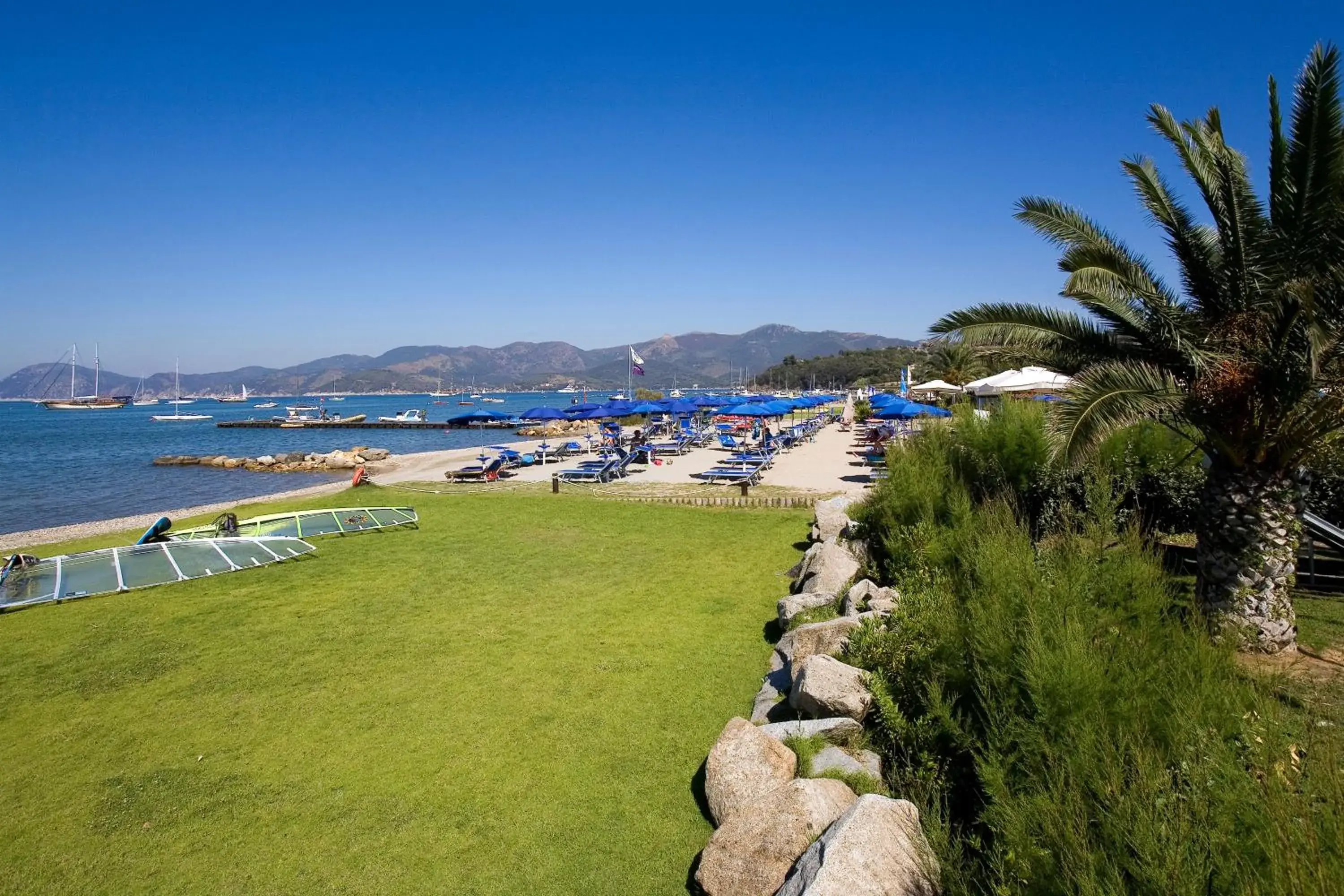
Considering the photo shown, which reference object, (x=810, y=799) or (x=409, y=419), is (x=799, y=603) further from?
(x=409, y=419)

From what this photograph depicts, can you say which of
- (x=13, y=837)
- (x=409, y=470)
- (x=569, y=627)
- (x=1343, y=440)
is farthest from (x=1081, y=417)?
(x=409, y=470)

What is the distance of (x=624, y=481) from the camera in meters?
21.4

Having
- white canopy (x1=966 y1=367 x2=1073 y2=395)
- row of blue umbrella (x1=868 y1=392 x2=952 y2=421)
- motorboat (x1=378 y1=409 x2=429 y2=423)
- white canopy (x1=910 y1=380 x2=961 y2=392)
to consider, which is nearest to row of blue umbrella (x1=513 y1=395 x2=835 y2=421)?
row of blue umbrella (x1=868 y1=392 x2=952 y2=421)

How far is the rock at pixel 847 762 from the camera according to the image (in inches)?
167

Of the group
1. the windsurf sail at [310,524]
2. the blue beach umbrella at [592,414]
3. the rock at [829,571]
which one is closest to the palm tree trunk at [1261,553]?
the rock at [829,571]

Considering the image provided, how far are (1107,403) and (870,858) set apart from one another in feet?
16.3

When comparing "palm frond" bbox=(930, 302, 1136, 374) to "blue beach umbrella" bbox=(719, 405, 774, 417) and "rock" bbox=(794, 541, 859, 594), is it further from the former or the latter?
"blue beach umbrella" bbox=(719, 405, 774, 417)

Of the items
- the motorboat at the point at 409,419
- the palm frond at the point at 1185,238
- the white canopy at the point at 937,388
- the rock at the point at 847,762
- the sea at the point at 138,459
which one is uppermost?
the palm frond at the point at 1185,238

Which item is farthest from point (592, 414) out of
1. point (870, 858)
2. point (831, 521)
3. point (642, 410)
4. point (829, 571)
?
point (870, 858)

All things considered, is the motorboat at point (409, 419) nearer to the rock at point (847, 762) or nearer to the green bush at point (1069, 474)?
the green bush at point (1069, 474)

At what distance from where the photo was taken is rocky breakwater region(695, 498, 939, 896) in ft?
9.93

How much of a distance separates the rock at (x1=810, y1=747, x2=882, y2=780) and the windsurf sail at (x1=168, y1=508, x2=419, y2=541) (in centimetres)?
1117

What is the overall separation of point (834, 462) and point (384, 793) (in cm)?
2159

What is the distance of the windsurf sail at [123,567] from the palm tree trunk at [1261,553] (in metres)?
12.6
